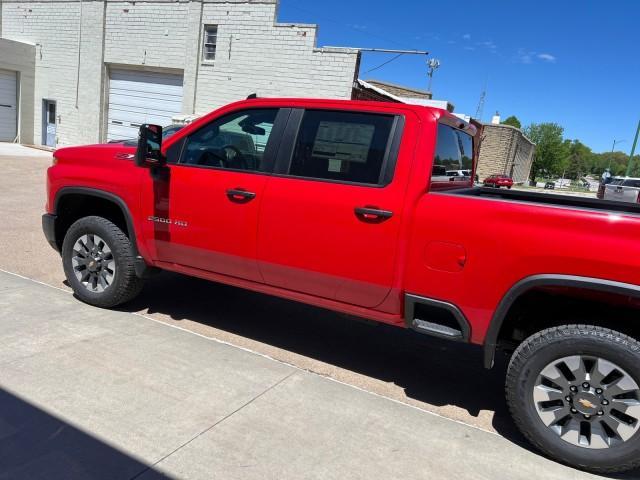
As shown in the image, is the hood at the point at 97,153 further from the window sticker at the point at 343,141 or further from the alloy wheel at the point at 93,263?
the window sticker at the point at 343,141

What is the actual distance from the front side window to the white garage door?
48.6 feet

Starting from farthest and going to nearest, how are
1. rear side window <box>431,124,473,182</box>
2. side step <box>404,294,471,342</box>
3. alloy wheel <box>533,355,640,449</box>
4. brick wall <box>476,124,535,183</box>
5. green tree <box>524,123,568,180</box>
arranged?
green tree <box>524,123,568,180</box> → brick wall <box>476,124,535,183</box> → rear side window <box>431,124,473,182</box> → side step <box>404,294,471,342</box> → alloy wheel <box>533,355,640,449</box>

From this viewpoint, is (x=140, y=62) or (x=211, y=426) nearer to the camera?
(x=211, y=426)

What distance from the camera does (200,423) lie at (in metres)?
3.04

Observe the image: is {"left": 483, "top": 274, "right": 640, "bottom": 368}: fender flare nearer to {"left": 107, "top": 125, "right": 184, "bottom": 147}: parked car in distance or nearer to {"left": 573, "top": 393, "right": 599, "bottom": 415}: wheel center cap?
{"left": 573, "top": 393, "right": 599, "bottom": 415}: wheel center cap

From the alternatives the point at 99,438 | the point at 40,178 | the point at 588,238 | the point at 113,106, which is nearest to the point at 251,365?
the point at 99,438

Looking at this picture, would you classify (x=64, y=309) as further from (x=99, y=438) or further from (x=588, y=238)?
(x=588, y=238)

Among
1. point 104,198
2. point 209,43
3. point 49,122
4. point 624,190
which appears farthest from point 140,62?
point 624,190

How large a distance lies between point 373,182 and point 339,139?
0.44m

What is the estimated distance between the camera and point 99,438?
280 cm

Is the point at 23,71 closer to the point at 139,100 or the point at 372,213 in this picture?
A: the point at 139,100

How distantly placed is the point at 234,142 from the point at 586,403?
2.96 m

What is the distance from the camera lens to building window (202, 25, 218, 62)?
1702 cm

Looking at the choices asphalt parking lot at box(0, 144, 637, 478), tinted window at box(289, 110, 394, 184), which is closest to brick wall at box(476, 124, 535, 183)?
asphalt parking lot at box(0, 144, 637, 478)
